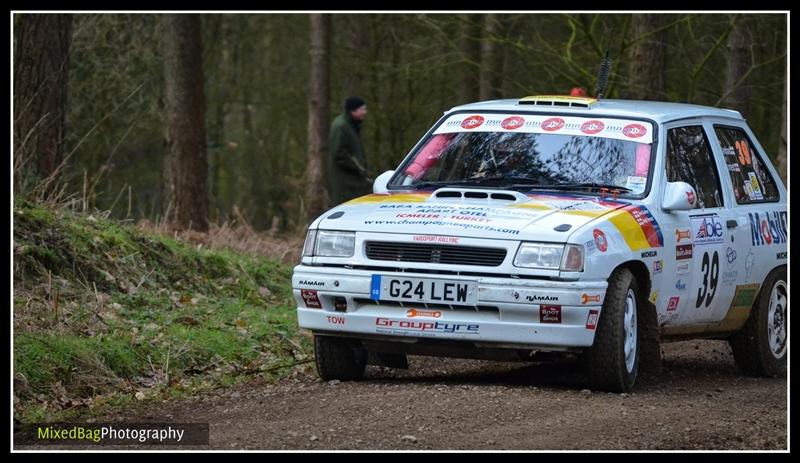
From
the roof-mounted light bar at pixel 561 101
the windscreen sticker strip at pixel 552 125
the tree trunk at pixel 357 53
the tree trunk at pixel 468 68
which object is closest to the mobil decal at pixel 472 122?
the windscreen sticker strip at pixel 552 125

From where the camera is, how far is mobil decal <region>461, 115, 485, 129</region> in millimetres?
9305

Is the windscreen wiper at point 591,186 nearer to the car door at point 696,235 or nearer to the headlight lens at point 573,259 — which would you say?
the car door at point 696,235

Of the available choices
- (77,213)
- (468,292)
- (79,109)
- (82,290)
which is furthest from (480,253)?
(79,109)

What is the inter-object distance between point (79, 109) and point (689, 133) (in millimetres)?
16946

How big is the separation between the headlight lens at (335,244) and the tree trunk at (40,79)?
221 inches

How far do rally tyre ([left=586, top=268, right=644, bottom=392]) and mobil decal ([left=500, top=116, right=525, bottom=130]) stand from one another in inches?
60.9

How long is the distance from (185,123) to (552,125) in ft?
31.5

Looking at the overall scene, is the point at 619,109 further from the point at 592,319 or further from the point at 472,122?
the point at 592,319

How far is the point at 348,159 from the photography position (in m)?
15.8

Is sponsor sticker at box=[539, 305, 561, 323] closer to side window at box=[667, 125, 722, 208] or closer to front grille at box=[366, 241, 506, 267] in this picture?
front grille at box=[366, 241, 506, 267]

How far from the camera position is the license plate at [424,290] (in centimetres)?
765

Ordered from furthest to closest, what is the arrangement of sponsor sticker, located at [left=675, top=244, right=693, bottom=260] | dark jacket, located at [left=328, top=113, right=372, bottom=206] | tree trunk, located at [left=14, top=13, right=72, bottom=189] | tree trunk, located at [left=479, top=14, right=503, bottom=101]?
1. tree trunk, located at [left=479, top=14, right=503, bottom=101]
2. dark jacket, located at [left=328, top=113, right=372, bottom=206]
3. tree trunk, located at [left=14, top=13, right=72, bottom=189]
4. sponsor sticker, located at [left=675, top=244, right=693, bottom=260]

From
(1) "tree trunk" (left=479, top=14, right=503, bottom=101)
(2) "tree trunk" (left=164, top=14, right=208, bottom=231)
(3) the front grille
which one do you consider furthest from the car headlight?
(1) "tree trunk" (left=479, top=14, right=503, bottom=101)

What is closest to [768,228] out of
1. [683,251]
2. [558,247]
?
[683,251]
